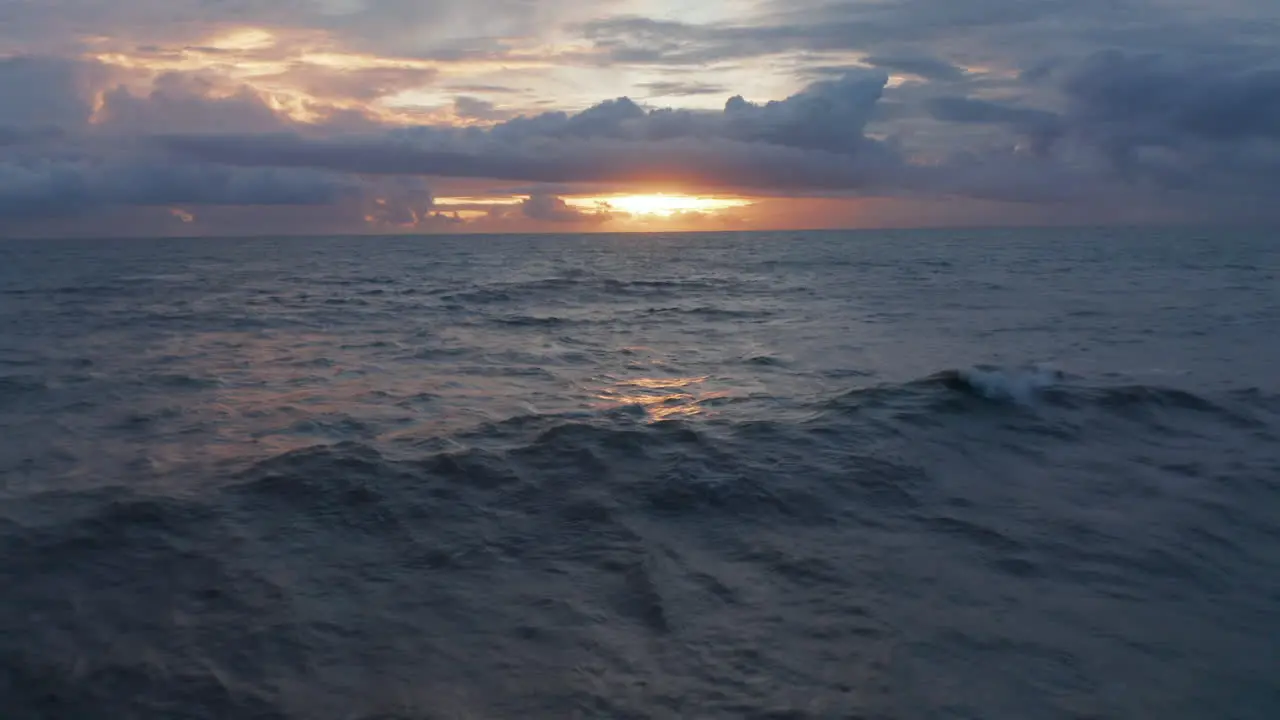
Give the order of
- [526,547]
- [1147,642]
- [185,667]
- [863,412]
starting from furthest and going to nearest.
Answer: [863,412] → [526,547] → [1147,642] → [185,667]

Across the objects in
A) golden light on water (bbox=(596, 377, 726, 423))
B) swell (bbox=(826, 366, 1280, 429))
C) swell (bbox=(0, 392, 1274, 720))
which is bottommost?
swell (bbox=(0, 392, 1274, 720))

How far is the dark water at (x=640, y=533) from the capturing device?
7.44 m

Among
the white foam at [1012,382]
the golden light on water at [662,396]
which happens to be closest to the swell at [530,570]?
the golden light on water at [662,396]

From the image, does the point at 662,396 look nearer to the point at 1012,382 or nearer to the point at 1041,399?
the point at 1012,382

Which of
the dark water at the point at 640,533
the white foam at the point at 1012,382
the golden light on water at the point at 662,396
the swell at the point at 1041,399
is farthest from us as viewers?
the white foam at the point at 1012,382

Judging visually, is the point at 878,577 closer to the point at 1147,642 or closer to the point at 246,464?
the point at 1147,642

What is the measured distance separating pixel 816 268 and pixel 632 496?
55.3m

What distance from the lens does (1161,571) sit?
9578 mm

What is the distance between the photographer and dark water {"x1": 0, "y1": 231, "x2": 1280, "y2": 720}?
7.44 meters

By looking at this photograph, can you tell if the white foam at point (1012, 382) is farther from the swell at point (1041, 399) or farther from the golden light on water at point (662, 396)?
the golden light on water at point (662, 396)

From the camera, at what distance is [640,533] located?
35.1ft

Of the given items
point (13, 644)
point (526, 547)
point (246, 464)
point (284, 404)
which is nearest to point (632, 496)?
point (526, 547)

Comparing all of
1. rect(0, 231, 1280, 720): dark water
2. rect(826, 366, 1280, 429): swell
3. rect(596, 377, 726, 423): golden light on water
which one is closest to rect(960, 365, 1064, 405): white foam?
rect(826, 366, 1280, 429): swell

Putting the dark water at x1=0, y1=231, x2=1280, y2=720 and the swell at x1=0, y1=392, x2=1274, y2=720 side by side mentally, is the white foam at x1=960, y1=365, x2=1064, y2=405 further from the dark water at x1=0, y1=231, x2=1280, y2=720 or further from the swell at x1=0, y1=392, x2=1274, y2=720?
the swell at x1=0, y1=392, x2=1274, y2=720
